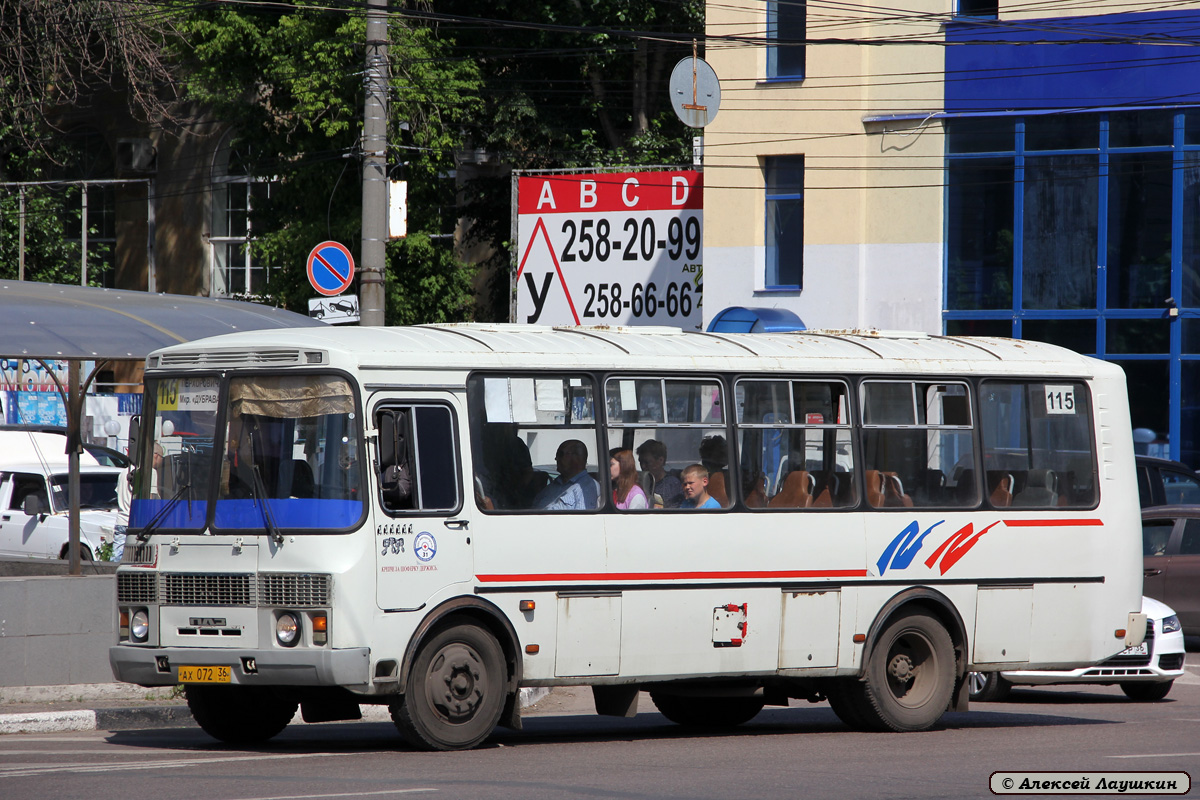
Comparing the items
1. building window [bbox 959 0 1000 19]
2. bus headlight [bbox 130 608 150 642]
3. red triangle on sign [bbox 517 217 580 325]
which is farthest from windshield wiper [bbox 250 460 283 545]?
building window [bbox 959 0 1000 19]

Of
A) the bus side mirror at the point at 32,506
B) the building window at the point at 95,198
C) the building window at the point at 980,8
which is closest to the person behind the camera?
the bus side mirror at the point at 32,506

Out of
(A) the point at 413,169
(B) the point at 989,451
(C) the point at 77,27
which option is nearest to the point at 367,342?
(B) the point at 989,451

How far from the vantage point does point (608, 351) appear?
1095 cm

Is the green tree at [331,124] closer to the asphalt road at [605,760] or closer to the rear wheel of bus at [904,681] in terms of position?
the asphalt road at [605,760]

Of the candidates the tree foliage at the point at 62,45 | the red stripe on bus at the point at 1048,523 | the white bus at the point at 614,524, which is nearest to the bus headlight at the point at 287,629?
the white bus at the point at 614,524

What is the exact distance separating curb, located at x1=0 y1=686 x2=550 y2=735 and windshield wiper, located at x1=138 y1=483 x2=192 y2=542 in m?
2.15

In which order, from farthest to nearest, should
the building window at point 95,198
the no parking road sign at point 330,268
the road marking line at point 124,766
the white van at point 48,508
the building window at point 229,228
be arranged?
the building window at point 95,198, the building window at point 229,228, the white van at point 48,508, the no parking road sign at point 330,268, the road marking line at point 124,766

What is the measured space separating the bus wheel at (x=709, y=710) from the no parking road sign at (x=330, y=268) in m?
6.66

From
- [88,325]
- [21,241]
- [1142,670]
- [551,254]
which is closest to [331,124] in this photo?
[551,254]

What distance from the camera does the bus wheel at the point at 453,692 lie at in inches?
387

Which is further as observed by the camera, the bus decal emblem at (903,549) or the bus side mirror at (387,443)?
the bus decal emblem at (903,549)

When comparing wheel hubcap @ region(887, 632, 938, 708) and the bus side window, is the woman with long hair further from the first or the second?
wheel hubcap @ region(887, 632, 938, 708)

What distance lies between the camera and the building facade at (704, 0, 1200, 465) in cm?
2623

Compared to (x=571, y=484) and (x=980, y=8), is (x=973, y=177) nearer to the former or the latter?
(x=980, y=8)
